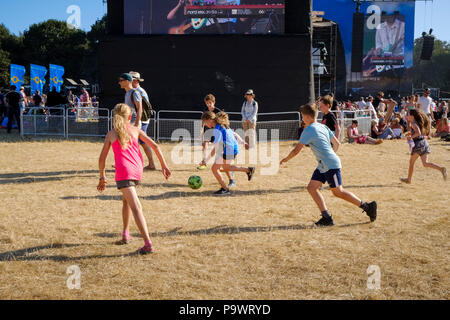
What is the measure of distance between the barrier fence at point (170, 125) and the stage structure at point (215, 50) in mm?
405

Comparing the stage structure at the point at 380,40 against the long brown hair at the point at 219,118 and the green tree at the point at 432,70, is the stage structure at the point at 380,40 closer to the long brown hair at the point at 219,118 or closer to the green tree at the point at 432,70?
the green tree at the point at 432,70

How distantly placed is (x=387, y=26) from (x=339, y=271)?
4296 centimetres

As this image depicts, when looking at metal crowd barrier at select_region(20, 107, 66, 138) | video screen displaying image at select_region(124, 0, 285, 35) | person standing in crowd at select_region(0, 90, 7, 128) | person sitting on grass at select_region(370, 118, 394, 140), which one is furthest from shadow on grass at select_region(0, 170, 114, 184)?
person standing in crowd at select_region(0, 90, 7, 128)

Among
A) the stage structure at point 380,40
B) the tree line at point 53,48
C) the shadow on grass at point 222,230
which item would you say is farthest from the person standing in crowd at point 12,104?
the tree line at point 53,48

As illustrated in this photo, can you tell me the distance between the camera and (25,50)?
203 ft

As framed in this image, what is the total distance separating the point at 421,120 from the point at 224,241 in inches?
215

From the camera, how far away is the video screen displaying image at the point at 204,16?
1606 centimetres

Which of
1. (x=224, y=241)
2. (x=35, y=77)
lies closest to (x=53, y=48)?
(x=35, y=77)

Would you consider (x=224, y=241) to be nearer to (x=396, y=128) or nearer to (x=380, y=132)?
(x=380, y=132)

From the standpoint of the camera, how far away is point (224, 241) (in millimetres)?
5367

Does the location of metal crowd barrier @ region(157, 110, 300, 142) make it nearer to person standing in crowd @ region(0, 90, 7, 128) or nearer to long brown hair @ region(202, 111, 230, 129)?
long brown hair @ region(202, 111, 230, 129)

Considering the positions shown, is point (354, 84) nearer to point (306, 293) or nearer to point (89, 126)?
point (89, 126)
